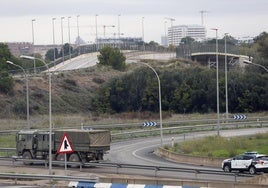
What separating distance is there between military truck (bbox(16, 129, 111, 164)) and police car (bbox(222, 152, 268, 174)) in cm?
819

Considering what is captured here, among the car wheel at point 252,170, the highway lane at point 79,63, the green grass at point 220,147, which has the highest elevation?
the highway lane at point 79,63

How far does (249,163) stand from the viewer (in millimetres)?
45594

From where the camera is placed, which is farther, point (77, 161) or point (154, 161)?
point (154, 161)

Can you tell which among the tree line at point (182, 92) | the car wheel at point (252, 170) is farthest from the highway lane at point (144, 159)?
the tree line at point (182, 92)

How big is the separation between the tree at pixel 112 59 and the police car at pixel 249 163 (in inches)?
3849

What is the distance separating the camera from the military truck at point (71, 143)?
50.6m

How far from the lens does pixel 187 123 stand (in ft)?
292

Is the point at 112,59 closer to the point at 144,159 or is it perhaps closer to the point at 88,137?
the point at 144,159

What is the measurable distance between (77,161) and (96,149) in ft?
5.76

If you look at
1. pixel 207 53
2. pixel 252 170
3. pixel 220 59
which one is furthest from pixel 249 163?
pixel 220 59

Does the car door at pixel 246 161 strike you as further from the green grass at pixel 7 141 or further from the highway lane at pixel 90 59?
the highway lane at pixel 90 59

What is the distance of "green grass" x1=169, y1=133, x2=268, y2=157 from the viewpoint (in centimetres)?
5681

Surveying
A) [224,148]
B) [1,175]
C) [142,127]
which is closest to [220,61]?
[142,127]

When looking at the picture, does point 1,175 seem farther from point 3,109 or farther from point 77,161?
point 3,109
